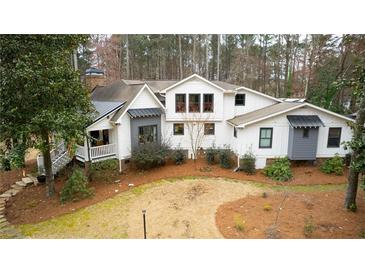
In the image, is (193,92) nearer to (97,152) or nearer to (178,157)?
(178,157)

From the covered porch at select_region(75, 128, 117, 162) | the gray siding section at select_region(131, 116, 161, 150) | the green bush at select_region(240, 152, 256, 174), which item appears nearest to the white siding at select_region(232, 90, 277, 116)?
the green bush at select_region(240, 152, 256, 174)

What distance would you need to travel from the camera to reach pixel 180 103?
47.6 feet

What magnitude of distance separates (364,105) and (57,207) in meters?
11.8

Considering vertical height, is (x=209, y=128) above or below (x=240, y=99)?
below

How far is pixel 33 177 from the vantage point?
1236 cm

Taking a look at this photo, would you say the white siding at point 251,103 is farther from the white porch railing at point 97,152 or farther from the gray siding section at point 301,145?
the white porch railing at point 97,152

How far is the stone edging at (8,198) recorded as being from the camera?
303 inches

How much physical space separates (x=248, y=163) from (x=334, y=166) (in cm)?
437

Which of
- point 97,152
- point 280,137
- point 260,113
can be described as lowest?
point 97,152

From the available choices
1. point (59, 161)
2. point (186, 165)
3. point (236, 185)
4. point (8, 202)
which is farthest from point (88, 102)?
point (236, 185)

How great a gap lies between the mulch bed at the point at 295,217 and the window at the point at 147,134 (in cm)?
662

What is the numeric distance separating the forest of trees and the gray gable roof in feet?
24.4

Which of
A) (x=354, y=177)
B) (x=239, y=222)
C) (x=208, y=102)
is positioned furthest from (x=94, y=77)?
(x=354, y=177)

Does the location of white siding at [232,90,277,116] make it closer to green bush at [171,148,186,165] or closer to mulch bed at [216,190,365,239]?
green bush at [171,148,186,165]
